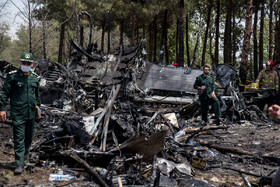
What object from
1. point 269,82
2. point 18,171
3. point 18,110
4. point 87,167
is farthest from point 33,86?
point 269,82

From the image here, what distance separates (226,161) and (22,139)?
3.49 metres

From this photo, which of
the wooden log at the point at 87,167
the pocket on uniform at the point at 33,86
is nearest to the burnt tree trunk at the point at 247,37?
the pocket on uniform at the point at 33,86

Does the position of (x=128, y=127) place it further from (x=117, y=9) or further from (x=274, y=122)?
(x=117, y=9)

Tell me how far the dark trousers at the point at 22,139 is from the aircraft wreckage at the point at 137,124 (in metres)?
0.32

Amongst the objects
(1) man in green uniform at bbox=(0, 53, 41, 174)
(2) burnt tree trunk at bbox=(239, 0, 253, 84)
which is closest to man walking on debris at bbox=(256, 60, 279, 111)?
(2) burnt tree trunk at bbox=(239, 0, 253, 84)

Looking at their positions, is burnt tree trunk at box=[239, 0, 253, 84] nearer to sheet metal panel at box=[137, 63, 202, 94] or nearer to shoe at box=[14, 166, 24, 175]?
sheet metal panel at box=[137, 63, 202, 94]

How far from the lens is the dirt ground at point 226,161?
153 inches

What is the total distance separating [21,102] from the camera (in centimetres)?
429

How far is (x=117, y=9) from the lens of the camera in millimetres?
24719

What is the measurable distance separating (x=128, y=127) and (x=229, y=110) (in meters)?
5.20

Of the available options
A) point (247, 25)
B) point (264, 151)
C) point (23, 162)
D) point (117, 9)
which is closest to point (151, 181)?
point (23, 162)

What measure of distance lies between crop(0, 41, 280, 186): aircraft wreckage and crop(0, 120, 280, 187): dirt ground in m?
0.06

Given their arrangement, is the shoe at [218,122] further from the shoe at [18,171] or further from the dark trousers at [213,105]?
the shoe at [18,171]

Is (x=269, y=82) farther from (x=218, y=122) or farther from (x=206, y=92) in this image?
(x=206, y=92)
